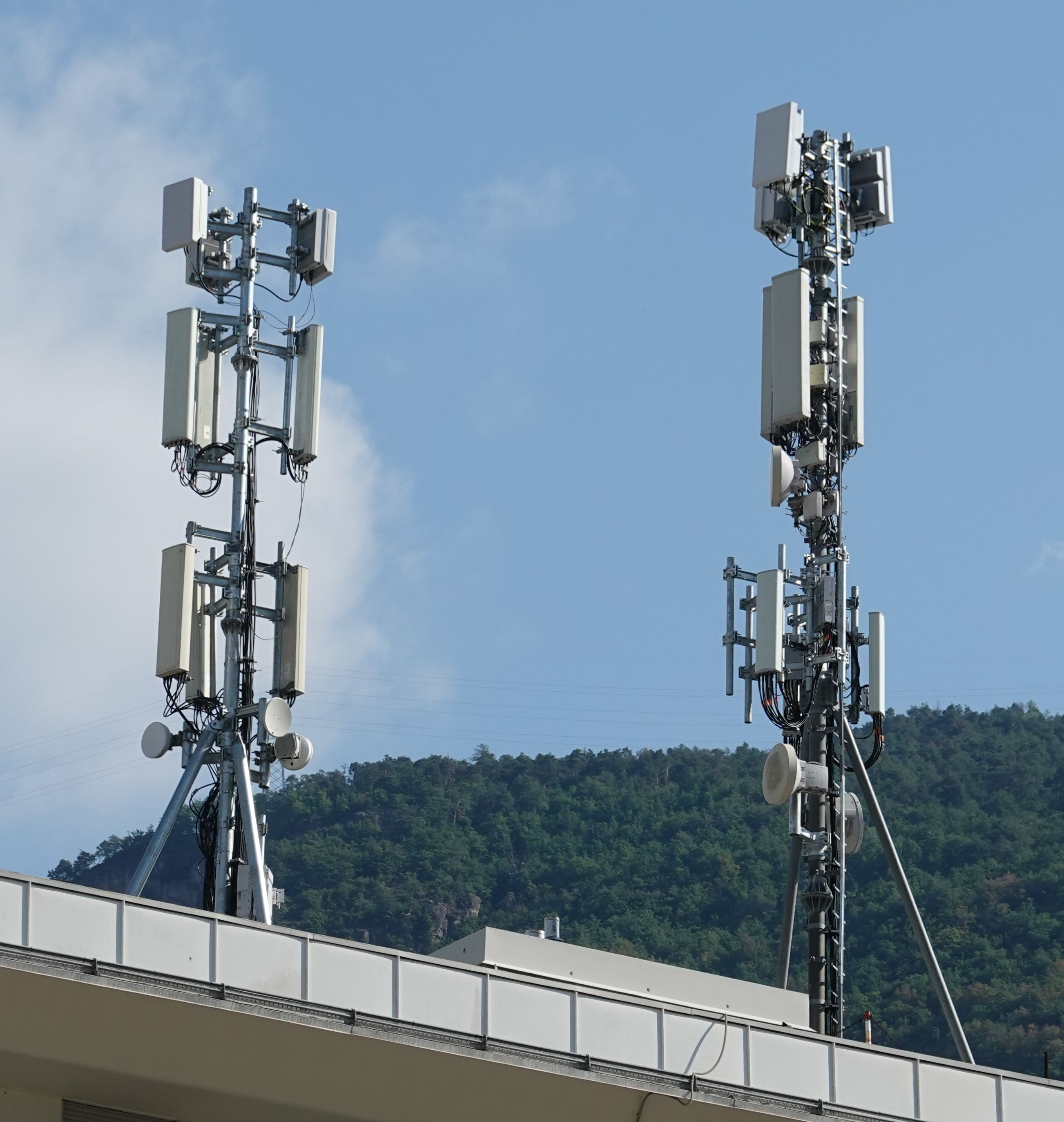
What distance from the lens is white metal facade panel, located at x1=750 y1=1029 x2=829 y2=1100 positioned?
2720 cm

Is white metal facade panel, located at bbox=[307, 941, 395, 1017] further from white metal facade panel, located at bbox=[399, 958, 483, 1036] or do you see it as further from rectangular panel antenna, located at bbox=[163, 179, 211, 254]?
rectangular panel antenna, located at bbox=[163, 179, 211, 254]

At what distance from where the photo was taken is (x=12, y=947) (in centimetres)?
2252

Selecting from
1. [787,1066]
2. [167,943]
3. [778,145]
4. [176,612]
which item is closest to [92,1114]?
[167,943]

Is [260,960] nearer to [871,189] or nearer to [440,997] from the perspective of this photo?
[440,997]

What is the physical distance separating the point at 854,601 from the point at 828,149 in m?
8.85

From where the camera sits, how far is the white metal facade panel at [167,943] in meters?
23.6

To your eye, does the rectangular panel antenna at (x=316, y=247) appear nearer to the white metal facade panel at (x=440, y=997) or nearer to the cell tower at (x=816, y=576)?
the cell tower at (x=816, y=576)

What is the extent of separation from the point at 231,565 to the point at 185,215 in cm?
653

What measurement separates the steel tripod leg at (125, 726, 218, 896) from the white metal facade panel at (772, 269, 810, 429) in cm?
1146

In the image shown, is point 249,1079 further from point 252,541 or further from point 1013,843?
point 1013,843

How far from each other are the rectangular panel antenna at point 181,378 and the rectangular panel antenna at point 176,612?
210 centimetres

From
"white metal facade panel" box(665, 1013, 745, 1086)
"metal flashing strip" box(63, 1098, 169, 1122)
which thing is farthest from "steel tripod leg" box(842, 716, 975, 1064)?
"metal flashing strip" box(63, 1098, 169, 1122)

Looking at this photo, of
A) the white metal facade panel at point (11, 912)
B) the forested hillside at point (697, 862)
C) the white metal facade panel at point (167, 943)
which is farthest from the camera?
the forested hillside at point (697, 862)

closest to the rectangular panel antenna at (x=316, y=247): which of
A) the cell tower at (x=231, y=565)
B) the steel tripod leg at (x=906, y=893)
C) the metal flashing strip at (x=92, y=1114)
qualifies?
the cell tower at (x=231, y=565)
